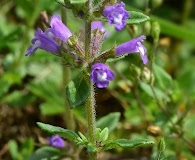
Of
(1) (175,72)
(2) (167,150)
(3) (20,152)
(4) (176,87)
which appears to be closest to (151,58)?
(4) (176,87)

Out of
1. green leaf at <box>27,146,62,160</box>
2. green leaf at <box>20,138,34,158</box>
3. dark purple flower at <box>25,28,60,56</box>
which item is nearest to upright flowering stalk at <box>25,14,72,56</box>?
dark purple flower at <box>25,28,60,56</box>

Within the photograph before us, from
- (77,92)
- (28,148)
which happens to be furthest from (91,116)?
(28,148)

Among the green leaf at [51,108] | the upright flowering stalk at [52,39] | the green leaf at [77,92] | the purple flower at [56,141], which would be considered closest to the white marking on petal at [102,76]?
the green leaf at [77,92]

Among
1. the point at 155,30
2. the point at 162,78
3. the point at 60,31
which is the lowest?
the point at 162,78

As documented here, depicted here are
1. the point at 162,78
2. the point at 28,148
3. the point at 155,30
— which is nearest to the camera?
the point at 155,30

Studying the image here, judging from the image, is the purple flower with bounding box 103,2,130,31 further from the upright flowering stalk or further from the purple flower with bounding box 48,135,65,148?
the purple flower with bounding box 48,135,65,148

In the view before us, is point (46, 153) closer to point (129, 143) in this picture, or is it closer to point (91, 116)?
point (91, 116)
